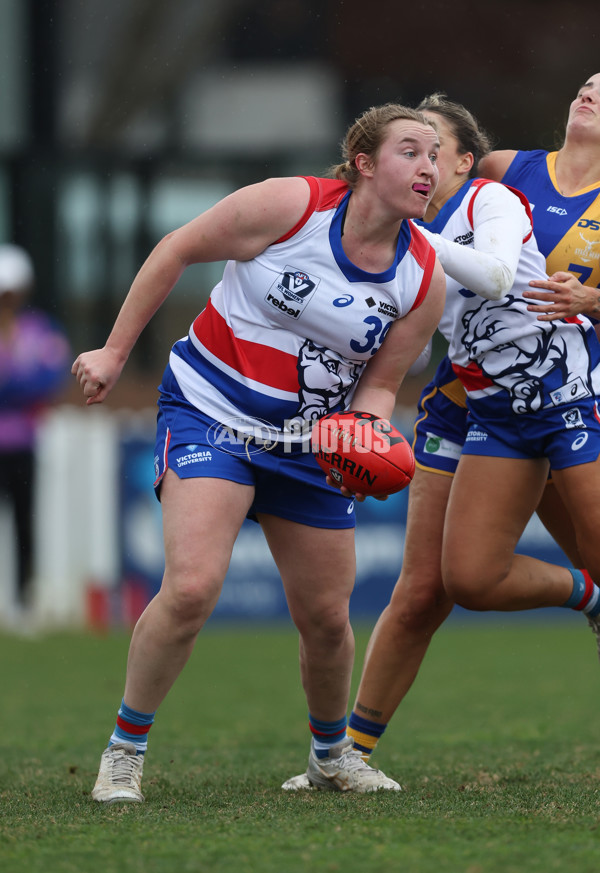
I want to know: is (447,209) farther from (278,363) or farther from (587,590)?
(587,590)

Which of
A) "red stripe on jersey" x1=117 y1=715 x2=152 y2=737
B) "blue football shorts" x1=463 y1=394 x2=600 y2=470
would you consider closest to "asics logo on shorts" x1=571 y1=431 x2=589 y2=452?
"blue football shorts" x1=463 y1=394 x2=600 y2=470

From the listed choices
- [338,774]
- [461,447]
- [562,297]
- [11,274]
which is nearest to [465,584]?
[461,447]

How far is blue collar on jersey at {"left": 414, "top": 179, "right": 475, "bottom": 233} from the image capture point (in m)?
4.14

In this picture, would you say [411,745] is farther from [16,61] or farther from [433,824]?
[16,61]

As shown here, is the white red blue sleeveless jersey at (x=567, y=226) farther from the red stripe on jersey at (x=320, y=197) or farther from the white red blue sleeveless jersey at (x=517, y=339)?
the red stripe on jersey at (x=320, y=197)

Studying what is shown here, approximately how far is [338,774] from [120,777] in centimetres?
78

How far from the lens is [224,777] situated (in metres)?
4.32

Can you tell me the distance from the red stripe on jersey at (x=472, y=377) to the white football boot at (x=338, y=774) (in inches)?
49.4

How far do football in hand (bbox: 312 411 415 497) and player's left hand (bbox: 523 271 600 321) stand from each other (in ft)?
2.05

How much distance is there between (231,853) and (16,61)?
50.1 ft

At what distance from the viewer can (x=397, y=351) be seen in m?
3.85

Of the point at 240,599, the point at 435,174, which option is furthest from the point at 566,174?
the point at 240,599

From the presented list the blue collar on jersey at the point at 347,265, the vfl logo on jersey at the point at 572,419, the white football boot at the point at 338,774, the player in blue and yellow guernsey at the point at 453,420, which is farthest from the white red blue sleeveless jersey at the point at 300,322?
the white football boot at the point at 338,774

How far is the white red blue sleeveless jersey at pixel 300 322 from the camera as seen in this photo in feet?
12.2
